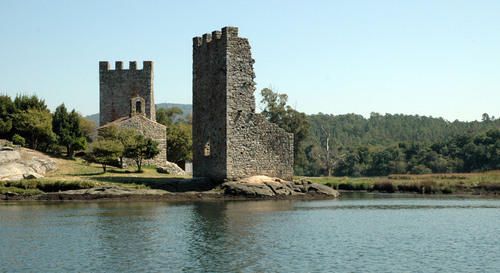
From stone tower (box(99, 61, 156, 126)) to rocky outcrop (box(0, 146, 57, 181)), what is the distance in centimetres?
1464

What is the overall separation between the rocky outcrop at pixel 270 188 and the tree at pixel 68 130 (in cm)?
1443

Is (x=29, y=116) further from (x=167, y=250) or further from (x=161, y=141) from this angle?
(x=167, y=250)

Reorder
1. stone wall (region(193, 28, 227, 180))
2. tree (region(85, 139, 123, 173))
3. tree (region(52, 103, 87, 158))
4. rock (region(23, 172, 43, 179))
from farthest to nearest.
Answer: tree (region(52, 103, 87, 158)) < tree (region(85, 139, 123, 173)) < stone wall (region(193, 28, 227, 180)) < rock (region(23, 172, 43, 179))

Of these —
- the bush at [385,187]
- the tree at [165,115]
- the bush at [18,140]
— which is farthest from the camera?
the tree at [165,115]

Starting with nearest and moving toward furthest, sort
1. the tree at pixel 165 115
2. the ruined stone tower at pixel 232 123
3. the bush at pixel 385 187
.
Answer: the ruined stone tower at pixel 232 123, the bush at pixel 385 187, the tree at pixel 165 115

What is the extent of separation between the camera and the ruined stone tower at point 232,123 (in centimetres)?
4400

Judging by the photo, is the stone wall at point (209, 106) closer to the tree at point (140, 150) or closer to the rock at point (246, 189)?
the rock at point (246, 189)

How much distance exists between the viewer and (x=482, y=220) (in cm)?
3120

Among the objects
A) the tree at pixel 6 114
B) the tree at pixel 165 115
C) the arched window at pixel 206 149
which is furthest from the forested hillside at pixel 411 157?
the tree at pixel 6 114

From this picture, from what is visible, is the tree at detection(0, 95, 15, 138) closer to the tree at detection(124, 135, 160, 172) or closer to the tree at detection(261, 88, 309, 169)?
the tree at detection(124, 135, 160, 172)

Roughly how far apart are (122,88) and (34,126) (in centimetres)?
1209

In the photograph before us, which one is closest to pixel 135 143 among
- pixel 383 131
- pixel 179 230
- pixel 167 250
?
pixel 179 230

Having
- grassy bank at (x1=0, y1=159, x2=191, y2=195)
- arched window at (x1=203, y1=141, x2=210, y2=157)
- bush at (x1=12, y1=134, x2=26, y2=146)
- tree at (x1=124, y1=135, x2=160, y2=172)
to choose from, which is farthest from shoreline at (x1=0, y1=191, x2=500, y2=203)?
bush at (x1=12, y1=134, x2=26, y2=146)

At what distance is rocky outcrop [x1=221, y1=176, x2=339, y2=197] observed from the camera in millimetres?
42281
